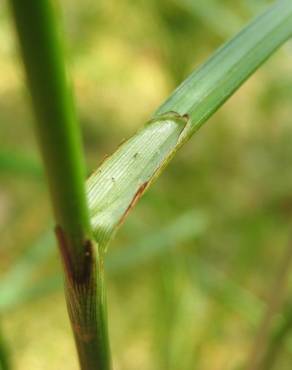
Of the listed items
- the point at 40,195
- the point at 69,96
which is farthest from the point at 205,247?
the point at 69,96

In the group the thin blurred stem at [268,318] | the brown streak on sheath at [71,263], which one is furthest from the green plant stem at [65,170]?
the thin blurred stem at [268,318]

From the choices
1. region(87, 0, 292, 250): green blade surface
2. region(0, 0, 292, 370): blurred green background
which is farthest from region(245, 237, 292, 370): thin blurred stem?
region(87, 0, 292, 250): green blade surface

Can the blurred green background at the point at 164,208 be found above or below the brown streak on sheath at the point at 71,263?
above

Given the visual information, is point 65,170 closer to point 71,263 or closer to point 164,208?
point 71,263

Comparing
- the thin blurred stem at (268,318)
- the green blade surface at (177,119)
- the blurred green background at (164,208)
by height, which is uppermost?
the blurred green background at (164,208)

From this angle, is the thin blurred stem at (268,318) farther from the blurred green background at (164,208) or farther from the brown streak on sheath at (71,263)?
the brown streak on sheath at (71,263)

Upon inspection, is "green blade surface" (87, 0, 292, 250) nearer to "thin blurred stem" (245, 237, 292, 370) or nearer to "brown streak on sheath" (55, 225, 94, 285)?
"brown streak on sheath" (55, 225, 94, 285)
